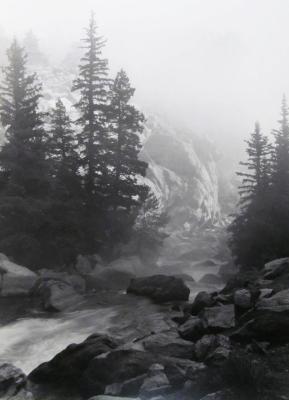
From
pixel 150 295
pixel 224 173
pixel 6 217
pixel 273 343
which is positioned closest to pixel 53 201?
pixel 6 217

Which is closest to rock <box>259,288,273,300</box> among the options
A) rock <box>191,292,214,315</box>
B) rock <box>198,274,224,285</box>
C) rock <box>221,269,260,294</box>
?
rock <box>191,292,214,315</box>

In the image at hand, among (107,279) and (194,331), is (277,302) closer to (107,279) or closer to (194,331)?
(194,331)

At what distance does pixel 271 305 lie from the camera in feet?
42.1

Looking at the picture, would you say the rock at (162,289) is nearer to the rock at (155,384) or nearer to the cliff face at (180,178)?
the rock at (155,384)

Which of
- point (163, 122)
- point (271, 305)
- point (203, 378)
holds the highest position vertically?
point (163, 122)

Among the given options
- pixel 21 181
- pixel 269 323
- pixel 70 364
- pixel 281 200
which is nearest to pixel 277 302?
pixel 269 323

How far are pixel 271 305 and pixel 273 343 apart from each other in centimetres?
Result: 133

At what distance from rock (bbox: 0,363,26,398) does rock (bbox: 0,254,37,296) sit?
12185mm

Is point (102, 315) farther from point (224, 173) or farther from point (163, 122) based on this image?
point (224, 173)

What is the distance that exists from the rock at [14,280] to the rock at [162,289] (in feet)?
18.0

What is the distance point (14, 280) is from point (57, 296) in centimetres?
332

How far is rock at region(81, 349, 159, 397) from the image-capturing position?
1121cm

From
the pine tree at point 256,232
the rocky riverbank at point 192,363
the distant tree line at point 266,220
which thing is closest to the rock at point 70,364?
the rocky riverbank at point 192,363

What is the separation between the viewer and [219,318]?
46.0ft
